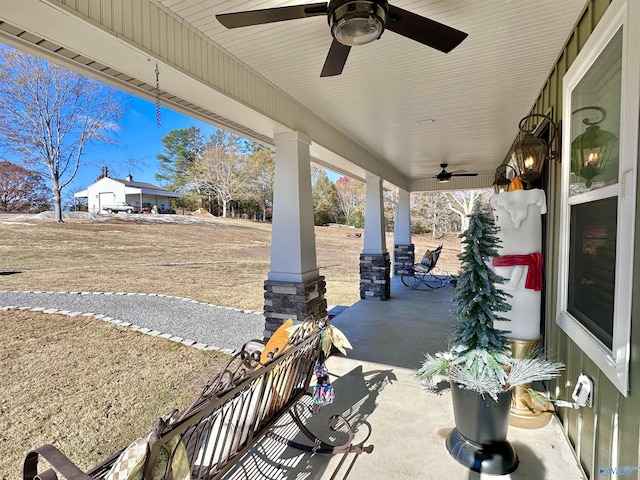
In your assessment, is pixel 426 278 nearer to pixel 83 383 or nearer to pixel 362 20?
pixel 83 383

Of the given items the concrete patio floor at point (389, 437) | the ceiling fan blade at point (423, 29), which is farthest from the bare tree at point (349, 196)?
the ceiling fan blade at point (423, 29)

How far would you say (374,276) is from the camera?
255 inches

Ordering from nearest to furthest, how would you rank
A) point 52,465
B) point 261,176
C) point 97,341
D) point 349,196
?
point 52,465
point 97,341
point 261,176
point 349,196

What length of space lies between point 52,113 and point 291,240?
9.05 m

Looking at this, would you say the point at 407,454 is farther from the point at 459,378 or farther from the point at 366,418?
the point at 459,378

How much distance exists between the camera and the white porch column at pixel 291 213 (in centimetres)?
371

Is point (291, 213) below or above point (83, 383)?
above

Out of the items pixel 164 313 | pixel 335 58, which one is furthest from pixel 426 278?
pixel 335 58

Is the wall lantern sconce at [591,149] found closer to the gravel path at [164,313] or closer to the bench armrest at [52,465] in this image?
the bench armrest at [52,465]

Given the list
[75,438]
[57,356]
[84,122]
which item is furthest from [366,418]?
[84,122]

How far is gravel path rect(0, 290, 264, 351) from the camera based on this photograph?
5.15 meters

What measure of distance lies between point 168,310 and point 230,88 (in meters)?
5.20

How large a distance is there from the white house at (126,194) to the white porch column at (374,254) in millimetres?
11572

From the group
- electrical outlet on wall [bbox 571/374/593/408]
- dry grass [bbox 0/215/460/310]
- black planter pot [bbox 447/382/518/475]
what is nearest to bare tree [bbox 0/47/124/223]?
dry grass [bbox 0/215/460/310]
